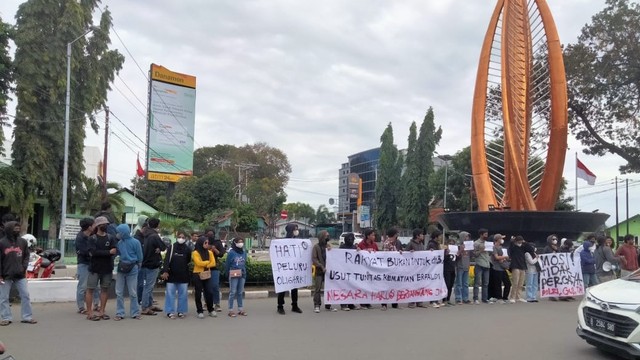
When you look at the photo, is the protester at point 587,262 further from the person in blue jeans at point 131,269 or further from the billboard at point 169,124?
the billboard at point 169,124

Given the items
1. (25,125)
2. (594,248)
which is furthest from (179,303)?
(25,125)

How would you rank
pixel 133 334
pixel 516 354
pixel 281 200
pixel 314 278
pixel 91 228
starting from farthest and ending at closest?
pixel 281 200
pixel 314 278
pixel 91 228
pixel 133 334
pixel 516 354

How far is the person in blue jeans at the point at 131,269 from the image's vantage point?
9811mm

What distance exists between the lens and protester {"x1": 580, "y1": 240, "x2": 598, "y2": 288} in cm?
1402

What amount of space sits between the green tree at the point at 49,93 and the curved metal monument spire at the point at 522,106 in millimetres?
20106

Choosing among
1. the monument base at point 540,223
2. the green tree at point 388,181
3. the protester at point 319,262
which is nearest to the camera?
the protester at point 319,262

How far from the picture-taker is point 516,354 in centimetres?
753

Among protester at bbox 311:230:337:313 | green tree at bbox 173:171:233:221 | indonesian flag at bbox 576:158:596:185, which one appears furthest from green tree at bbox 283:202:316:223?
protester at bbox 311:230:337:313

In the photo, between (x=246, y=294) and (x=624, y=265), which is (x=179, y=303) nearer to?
(x=246, y=294)

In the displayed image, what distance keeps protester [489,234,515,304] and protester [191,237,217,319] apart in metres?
6.77

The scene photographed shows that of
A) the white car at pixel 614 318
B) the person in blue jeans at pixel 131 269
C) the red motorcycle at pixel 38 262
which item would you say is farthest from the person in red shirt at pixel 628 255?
the red motorcycle at pixel 38 262

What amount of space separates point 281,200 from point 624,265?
5626cm

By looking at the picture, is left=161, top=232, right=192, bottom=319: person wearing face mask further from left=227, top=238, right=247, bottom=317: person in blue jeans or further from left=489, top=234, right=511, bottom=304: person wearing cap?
left=489, top=234, right=511, bottom=304: person wearing cap

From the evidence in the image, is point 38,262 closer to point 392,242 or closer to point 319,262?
point 319,262
